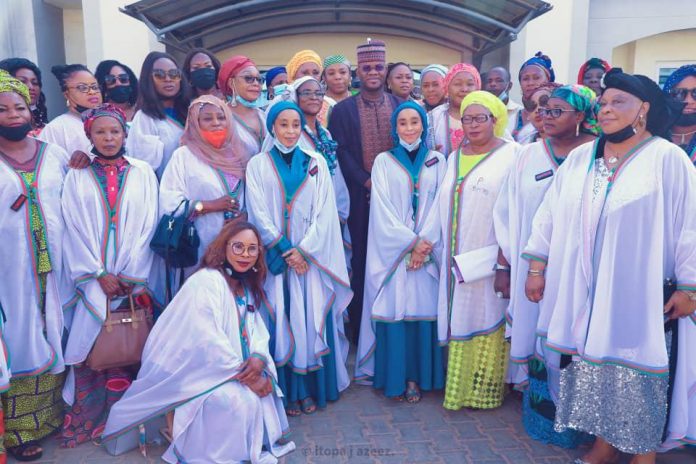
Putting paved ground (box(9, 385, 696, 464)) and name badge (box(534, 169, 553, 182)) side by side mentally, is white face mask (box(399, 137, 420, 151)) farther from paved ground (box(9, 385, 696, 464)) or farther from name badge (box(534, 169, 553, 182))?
paved ground (box(9, 385, 696, 464))

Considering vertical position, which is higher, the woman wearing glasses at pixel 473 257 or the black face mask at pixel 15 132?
the black face mask at pixel 15 132

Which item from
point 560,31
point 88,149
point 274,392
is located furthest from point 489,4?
point 274,392

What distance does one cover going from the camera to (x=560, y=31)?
9.29 meters

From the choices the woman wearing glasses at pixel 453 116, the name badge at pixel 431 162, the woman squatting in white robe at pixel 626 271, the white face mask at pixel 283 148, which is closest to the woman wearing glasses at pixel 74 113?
the white face mask at pixel 283 148

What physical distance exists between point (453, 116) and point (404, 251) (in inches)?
54.9

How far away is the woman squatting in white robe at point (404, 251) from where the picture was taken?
14.2 ft

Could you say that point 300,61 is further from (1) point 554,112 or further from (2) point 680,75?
(2) point 680,75

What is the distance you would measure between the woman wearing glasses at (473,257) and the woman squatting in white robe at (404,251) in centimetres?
14

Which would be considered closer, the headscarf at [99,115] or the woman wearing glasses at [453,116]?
the headscarf at [99,115]

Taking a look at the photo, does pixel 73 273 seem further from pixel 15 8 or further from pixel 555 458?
pixel 15 8

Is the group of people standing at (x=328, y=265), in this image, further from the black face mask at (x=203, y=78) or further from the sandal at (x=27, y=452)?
the black face mask at (x=203, y=78)

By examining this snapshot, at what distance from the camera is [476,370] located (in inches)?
167

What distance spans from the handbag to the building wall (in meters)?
7.78

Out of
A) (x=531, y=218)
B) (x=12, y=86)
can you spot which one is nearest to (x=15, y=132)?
(x=12, y=86)
